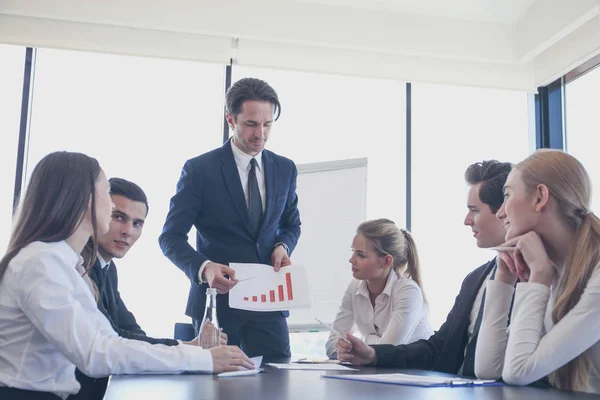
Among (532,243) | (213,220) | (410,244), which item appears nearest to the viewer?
(532,243)

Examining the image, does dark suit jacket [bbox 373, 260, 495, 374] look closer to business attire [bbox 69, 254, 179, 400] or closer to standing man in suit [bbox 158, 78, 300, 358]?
standing man in suit [bbox 158, 78, 300, 358]

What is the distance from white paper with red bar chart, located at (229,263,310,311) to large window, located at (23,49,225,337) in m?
2.22

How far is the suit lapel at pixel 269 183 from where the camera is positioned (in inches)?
102

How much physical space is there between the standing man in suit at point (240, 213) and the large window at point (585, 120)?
2632mm

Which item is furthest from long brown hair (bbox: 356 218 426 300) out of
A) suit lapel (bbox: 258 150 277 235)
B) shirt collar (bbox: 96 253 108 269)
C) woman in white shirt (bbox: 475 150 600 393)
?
woman in white shirt (bbox: 475 150 600 393)

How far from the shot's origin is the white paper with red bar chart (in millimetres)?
2166

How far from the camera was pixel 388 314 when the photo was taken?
2.82 metres

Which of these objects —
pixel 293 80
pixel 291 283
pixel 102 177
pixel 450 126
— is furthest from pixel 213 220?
pixel 450 126

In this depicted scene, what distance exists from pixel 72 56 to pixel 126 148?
74 cm

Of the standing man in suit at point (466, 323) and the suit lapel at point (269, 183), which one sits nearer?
the standing man in suit at point (466, 323)

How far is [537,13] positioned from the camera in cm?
471

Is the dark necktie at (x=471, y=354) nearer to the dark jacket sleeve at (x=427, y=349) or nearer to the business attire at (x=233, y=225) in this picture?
the dark jacket sleeve at (x=427, y=349)

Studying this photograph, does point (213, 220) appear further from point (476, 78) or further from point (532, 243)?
point (476, 78)

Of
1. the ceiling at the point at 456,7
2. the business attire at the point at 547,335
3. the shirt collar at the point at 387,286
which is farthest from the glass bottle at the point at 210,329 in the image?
the ceiling at the point at 456,7
